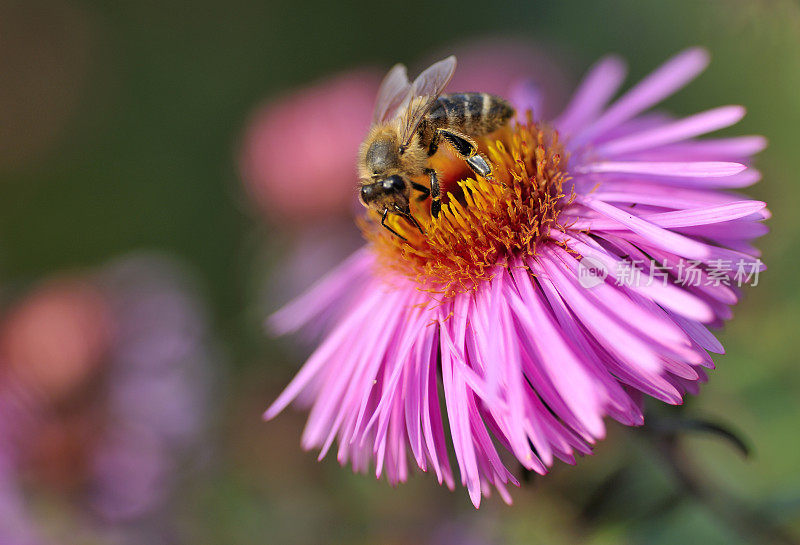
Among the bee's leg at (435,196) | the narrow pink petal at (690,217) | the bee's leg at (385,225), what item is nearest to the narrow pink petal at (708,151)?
the narrow pink petal at (690,217)

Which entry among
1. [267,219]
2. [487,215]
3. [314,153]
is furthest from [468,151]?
[267,219]

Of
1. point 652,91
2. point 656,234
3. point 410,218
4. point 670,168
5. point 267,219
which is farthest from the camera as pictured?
point 267,219

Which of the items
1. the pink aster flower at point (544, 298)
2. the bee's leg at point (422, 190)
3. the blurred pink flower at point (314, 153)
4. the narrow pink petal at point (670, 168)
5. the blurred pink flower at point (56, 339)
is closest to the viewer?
the pink aster flower at point (544, 298)

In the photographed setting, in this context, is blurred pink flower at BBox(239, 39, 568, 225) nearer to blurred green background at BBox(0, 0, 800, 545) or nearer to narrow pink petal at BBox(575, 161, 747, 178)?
blurred green background at BBox(0, 0, 800, 545)

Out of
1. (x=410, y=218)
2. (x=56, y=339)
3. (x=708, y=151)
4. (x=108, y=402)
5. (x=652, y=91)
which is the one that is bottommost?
(x=708, y=151)

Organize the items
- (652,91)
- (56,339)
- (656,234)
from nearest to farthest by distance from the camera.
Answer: (656,234)
(652,91)
(56,339)

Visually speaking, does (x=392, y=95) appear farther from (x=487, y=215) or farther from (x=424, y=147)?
(x=487, y=215)

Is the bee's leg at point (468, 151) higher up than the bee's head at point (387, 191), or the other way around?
the bee's head at point (387, 191)

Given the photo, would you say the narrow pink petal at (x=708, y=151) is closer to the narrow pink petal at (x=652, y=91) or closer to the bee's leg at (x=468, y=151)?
the narrow pink petal at (x=652, y=91)
